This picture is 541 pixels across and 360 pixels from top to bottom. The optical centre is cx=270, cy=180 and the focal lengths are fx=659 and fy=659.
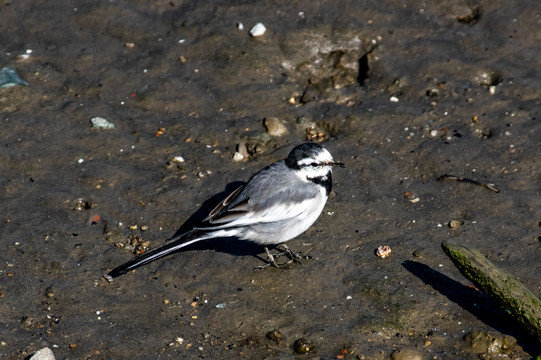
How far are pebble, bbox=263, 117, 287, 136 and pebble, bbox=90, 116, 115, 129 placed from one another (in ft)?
5.86

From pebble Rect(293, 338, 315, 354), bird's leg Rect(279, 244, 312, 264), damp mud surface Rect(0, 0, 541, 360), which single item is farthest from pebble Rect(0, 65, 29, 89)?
pebble Rect(293, 338, 315, 354)

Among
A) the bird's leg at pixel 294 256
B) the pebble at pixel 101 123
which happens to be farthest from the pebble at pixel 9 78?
the bird's leg at pixel 294 256

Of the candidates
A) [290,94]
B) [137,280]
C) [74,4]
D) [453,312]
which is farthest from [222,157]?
[74,4]

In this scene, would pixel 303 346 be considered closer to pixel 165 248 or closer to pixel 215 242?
pixel 165 248

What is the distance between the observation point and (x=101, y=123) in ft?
24.8

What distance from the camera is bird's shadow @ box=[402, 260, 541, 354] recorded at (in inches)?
202

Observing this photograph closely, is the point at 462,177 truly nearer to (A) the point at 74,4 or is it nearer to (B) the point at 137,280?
(B) the point at 137,280

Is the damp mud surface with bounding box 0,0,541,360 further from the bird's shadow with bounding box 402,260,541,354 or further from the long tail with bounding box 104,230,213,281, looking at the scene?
the long tail with bounding box 104,230,213,281

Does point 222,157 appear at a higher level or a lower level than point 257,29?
lower

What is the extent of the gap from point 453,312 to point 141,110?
14.1 ft

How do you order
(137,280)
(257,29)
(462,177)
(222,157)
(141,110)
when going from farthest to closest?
(257,29) → (141,110) → (222,157) → (462,177) → (137,280)

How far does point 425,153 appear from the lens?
700 cm

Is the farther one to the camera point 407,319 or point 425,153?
point 425,153

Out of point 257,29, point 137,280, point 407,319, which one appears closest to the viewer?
point 407,319
